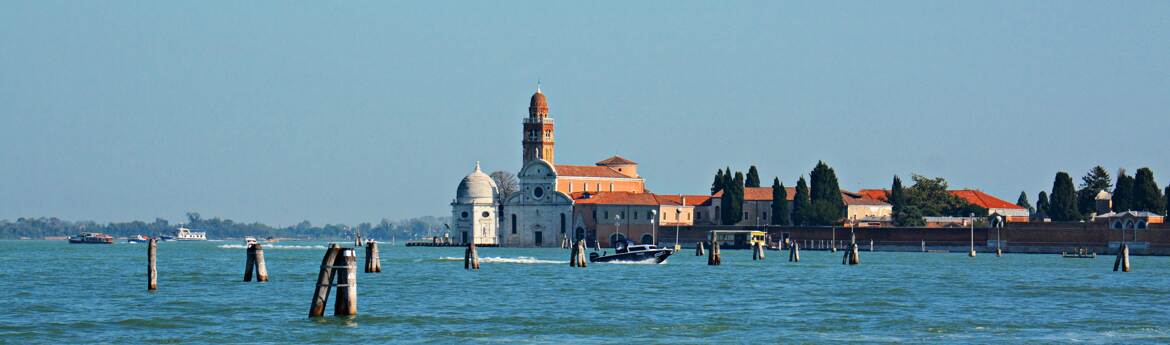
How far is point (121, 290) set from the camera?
4253 centimetres

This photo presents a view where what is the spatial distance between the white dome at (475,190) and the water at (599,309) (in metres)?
71.1

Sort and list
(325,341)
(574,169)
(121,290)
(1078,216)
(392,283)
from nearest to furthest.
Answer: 1. (325,341)
2. (121,290)
3. (392,283)
4. (1078,216)
5. (574,169)

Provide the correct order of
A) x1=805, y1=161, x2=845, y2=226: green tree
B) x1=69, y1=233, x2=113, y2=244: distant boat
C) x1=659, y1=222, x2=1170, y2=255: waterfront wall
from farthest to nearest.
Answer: x1=69, y1=233, x2=113, y2=244: distant boat, x1=805, y1=161, x2=845, y2=226: green tree, x1=659, y1=222, x2=1170, y2=255: waterfront wall

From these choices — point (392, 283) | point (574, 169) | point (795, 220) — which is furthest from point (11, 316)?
point (574, 169)

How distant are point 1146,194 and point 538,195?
42.6 metres

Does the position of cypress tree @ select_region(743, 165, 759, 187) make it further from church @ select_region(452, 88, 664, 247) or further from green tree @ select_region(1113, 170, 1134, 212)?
green tree @ select_region(1113, 170, 1134, 212)

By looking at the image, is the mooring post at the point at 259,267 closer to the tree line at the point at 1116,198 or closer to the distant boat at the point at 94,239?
the tree line at the point at 1116,198

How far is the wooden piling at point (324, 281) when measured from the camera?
2819 centimetres

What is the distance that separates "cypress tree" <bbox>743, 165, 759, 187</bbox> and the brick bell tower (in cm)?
1449

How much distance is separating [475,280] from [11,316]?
18623mm

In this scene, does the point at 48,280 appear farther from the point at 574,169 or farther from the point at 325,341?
the point at 574,169

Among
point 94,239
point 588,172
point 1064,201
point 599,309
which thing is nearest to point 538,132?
point 588,172

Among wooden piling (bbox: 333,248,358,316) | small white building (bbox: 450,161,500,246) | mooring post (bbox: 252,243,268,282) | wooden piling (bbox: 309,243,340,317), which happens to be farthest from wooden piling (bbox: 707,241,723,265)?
small white building (bbox: 450,161,500,246)

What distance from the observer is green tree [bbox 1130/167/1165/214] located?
3760 inches
